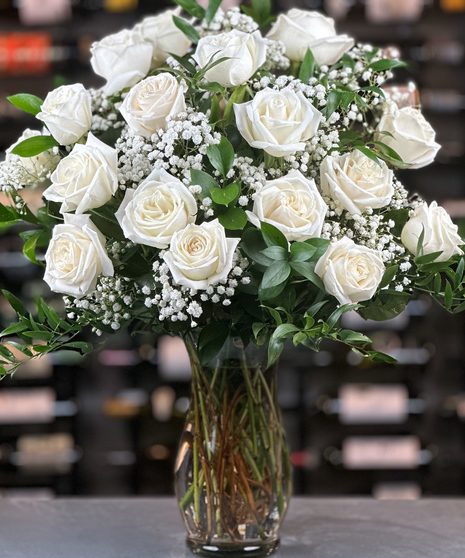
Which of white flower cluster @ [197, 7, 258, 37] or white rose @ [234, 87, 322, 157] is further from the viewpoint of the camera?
white flower cluster @ [197, 7, 258, 37]

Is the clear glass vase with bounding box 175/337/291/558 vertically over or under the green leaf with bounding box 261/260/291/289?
under

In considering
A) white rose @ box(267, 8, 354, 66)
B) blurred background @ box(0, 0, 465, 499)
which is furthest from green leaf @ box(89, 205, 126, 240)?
blurred background @ box(0, 0, 465, 499)

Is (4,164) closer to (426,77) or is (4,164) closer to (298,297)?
(298,297)

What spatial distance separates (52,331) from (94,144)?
0.73 feet

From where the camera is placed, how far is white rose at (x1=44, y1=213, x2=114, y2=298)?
732 mm

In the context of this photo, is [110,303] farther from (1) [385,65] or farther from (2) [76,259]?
(1) [385,65]

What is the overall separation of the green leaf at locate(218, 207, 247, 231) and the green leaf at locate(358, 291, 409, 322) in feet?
0.65

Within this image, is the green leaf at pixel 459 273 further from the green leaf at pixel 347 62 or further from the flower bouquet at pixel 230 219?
the green leaf at pixel 347 62

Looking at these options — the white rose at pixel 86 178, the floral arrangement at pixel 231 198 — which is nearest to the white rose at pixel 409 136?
the floral arrangement at pixel 231 198

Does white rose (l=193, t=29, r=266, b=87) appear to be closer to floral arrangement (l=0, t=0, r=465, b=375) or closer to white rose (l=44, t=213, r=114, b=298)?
floral arrangement (l=0, t=0, r=465, b=375)

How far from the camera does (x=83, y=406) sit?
300cm

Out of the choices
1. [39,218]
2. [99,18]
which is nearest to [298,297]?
[39,218]

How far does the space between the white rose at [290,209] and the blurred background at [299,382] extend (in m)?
2.28

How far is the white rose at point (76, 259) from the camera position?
73 cm
